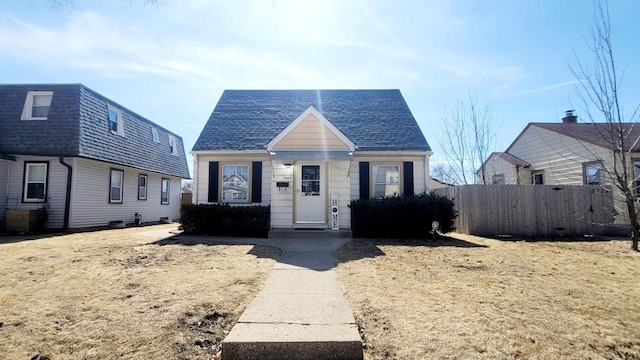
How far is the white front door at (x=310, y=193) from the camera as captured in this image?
1114cm

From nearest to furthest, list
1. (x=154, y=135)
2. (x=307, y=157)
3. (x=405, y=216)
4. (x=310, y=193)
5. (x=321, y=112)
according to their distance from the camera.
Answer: (x=405, y=216) < (x=307, y=157) < (x=310, y=193) < (x=321, y=112) < (x=154, y=135)

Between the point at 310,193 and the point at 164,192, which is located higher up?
the point at 164,192

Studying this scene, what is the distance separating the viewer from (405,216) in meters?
10.3

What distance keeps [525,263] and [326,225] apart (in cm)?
610

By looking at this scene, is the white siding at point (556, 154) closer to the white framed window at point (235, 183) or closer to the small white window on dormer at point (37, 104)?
the white framed window at point (235, 183)

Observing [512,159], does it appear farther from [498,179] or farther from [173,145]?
[173,145]

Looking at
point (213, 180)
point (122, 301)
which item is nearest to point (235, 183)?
point (213, 180)

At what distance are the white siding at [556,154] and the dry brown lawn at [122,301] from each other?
51.6ft

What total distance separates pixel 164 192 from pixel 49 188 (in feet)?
24.2

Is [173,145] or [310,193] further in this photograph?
[173,145]

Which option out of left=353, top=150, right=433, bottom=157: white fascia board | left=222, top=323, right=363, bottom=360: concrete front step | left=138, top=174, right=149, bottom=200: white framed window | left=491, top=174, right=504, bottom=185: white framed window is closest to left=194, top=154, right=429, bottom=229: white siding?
left=353, top=150, right=433, bottom=157: white fascia board

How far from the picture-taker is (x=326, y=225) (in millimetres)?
11016

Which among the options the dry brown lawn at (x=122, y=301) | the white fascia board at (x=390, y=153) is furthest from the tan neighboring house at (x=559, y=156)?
the dry brown lawn at (x=122, y=301)

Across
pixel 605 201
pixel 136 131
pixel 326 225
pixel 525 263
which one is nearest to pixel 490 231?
pixel 605 201
